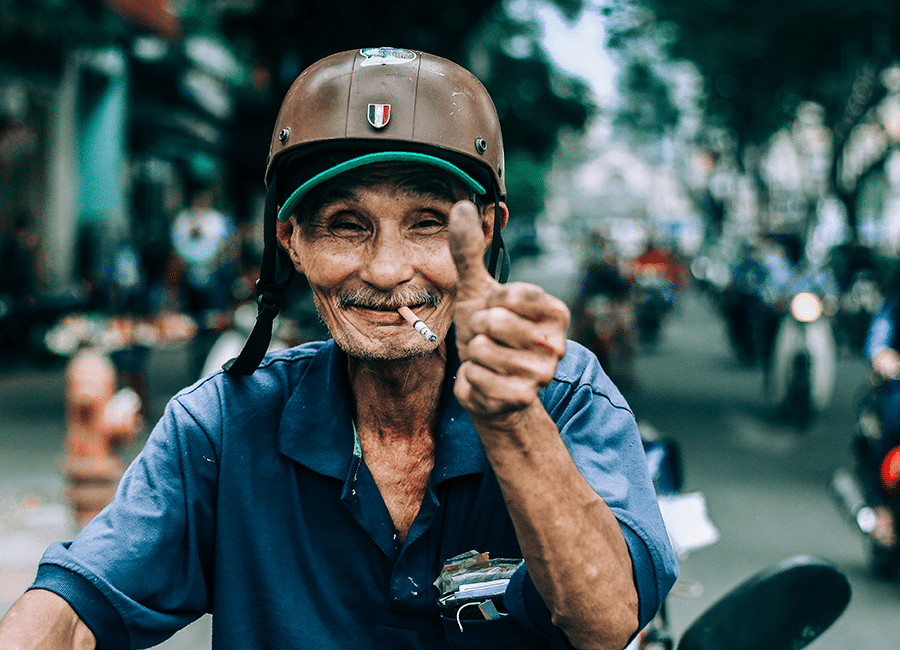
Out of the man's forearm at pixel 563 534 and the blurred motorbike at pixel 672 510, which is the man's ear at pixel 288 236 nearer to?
the man's forearm at pixel 563 534

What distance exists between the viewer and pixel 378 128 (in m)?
1.74

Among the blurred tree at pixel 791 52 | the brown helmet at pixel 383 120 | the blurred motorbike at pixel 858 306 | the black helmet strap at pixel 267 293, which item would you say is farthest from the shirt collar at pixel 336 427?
the blurred motorbike at pixel 858 306

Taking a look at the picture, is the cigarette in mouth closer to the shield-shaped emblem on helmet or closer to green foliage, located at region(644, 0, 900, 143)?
the shield-shaped emblem on helmet

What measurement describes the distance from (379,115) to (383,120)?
13mm

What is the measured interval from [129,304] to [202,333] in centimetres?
128

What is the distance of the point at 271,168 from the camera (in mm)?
1932

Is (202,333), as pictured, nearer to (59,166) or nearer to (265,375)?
(265,375)

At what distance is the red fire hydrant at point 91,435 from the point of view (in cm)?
565

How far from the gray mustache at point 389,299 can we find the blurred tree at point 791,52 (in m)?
3.64

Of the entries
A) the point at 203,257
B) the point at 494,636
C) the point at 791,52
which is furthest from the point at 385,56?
the point at 791,52

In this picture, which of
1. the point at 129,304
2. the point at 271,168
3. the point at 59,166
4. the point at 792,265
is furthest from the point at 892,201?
the point at 271,168

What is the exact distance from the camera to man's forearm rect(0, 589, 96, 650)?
1.53m

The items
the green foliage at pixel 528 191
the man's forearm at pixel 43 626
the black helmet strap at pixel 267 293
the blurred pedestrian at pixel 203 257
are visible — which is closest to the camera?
the man's forearm at pixel 43 626

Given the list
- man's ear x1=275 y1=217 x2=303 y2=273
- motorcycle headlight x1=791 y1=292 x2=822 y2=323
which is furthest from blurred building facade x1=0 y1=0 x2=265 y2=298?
man's ear x1=275 y1=217 x2=303 y2=273
